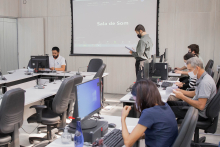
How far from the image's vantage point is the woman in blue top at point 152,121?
1.78m

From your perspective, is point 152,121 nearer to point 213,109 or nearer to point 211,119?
point 213,109

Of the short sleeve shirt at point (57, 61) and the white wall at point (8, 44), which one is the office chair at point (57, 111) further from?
the white wall at point (8, 44)

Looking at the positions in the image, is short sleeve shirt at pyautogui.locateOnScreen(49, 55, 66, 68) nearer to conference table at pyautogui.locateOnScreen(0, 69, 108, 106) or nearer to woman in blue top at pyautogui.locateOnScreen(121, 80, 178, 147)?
conference table at pyautogui.locateOnScreen(0, 69, 108, 106)

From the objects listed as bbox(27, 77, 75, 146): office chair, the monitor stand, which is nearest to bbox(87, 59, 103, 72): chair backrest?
bbox(27, 77, 75, 146): office chair

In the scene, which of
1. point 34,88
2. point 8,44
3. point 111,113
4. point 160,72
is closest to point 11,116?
point 34,88

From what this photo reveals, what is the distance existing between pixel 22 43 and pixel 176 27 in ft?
15.8

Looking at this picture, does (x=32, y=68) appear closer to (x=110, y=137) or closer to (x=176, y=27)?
(x=176, y=27)

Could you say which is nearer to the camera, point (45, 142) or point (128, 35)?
point (45, 142)

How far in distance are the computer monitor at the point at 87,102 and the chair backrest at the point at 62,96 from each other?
1029 millimetres

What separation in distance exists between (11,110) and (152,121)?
1.56m

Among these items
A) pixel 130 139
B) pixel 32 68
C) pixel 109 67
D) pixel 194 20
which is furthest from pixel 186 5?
pixel 130 139

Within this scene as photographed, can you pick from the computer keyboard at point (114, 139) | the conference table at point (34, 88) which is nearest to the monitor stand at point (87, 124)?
the computer keyboard at point (114, 139)

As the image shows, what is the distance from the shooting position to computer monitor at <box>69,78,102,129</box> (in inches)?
75.0

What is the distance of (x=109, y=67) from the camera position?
7.07m
